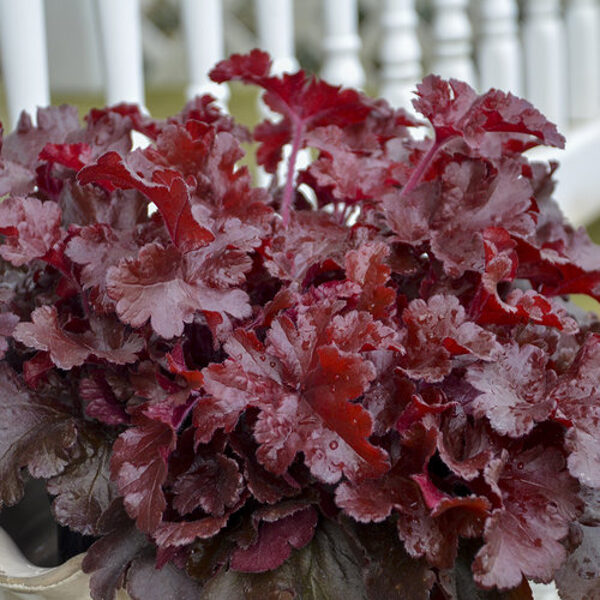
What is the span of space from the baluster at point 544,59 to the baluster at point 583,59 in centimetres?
17

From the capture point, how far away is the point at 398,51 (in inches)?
63.4

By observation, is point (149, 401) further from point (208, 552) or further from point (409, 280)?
point (409, 280)

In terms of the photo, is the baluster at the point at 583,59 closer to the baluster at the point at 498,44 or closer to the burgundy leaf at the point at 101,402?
the baluster at the point at 498,44

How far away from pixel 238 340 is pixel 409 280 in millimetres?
184

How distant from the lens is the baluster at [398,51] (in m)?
1.61

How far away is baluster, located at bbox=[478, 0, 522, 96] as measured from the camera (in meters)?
1.88

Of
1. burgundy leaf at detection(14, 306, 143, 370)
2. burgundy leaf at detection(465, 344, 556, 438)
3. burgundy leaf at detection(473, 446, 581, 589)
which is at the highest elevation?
burgundy leaf at detection(14, 306, 143, 370)

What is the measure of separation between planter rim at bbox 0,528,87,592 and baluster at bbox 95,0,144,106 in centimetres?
71

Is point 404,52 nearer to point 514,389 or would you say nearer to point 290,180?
point 290,180

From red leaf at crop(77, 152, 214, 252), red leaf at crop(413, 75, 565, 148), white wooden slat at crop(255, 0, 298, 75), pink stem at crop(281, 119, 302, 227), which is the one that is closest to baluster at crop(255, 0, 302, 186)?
white wooden slat at crop(255, 0, 298, 75)

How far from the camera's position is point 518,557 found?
46 centimetres

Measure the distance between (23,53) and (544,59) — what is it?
1.38 metres

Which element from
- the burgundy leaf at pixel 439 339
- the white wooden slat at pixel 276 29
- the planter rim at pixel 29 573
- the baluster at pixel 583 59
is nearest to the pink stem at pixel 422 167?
the burgundy leaf at pixel 439 339

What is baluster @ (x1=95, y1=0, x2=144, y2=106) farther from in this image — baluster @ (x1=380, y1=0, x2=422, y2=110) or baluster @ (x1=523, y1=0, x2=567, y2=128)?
baluster @ (x1=523, y1=0, x2=567, y2=128)
